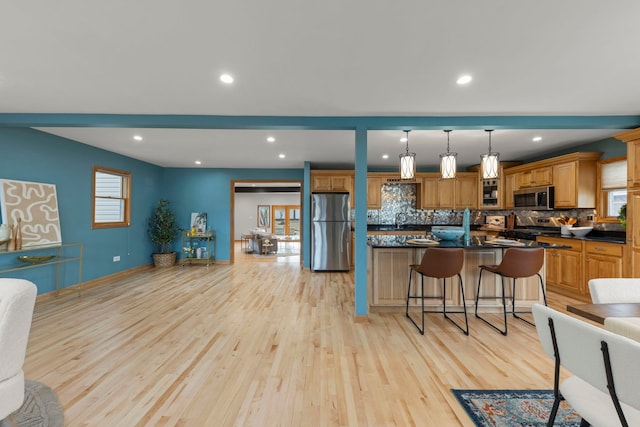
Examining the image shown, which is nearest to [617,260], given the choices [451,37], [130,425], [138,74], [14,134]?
[451,37]

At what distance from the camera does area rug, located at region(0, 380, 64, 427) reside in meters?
1.81

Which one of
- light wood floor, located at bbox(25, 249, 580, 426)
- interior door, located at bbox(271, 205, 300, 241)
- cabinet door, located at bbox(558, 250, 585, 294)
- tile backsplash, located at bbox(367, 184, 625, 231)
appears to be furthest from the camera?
interior door, located at bbox(271, 205, 300, 241)

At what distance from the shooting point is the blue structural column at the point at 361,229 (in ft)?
11.7

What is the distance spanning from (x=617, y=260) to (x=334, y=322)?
380cm

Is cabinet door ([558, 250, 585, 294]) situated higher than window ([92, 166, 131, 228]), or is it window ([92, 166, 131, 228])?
window ([92, 166, 131, 228])

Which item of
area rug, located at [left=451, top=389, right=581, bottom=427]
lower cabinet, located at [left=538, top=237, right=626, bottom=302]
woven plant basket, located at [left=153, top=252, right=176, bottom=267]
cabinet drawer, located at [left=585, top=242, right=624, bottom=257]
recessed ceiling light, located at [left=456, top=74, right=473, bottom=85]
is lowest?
area rug, located at [left=451, top=389, right=581, bottom=427]

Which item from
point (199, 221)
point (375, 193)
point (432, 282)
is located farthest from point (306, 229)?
point (432, 282)

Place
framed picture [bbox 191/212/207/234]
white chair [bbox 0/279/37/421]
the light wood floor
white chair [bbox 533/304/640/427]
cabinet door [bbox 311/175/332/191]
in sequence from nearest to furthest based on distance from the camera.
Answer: white chair [bbox 533/304/640/427] → white chair [bbox 0/279/37/421] → the light wood floor → cabinet door [bbox 311/175/332/191] → framed picture [bbox 191/212/207/234]

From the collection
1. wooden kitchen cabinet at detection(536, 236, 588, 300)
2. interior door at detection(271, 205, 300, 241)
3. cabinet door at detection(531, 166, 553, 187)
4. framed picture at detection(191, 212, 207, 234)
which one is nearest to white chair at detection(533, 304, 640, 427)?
wooden kitchen cabinet at detection(536, 236, 588, 300)

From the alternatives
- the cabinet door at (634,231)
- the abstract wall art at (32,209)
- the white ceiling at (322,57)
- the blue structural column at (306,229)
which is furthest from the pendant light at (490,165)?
the abstract wall art at (32,209)

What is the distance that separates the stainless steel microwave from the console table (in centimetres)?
755

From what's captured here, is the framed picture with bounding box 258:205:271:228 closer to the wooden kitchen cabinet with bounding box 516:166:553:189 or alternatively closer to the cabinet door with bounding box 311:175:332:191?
the cabinet door with bounding box 311:175:332:191

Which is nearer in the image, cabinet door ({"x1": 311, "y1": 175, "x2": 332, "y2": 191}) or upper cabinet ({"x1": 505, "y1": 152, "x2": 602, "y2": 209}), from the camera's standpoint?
upper cabinet ({"x1": 505, "y1": 152, "x2": 602, "y2": 209})

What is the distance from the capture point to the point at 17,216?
3.94 metres
